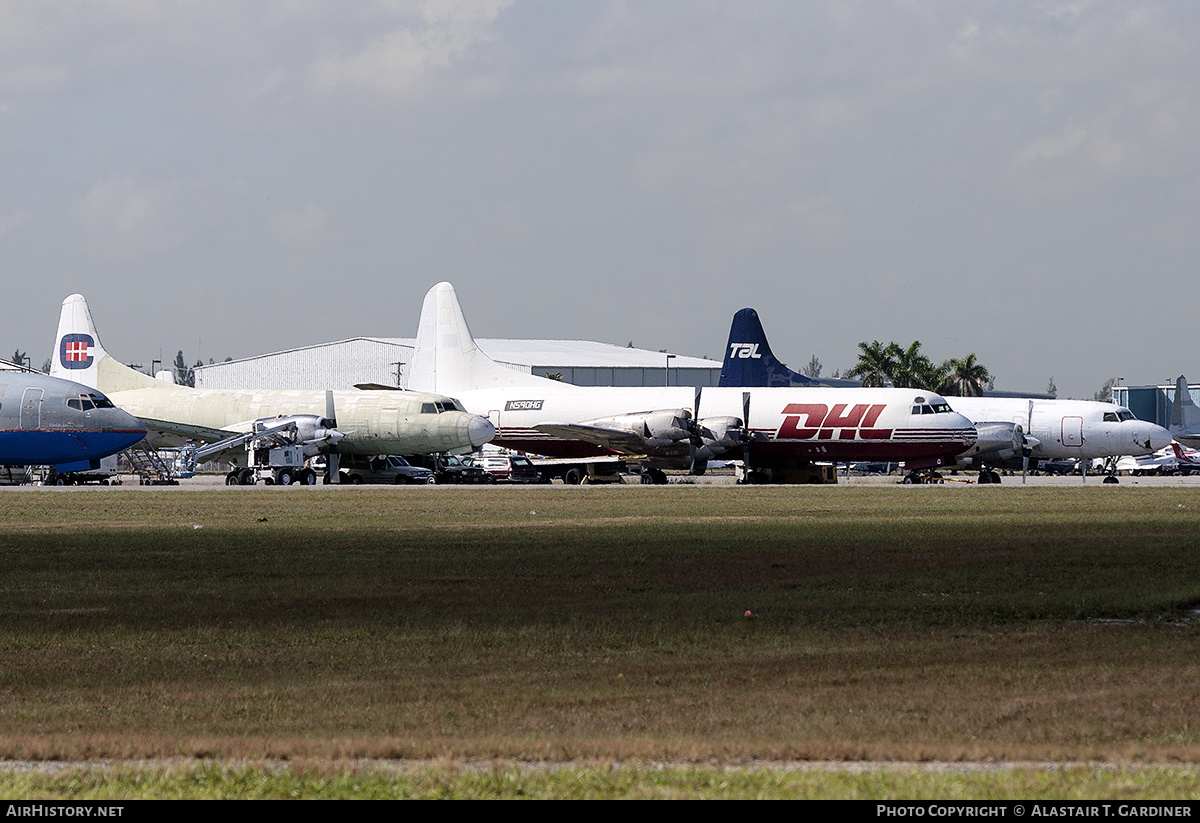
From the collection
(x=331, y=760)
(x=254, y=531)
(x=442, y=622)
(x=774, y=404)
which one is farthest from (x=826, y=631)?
(x=774, y=404)

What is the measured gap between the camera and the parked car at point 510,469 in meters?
75.1

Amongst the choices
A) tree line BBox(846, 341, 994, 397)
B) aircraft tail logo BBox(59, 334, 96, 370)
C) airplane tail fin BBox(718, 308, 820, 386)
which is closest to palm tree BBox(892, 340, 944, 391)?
tree line BBox(846, 341, 994, 397)

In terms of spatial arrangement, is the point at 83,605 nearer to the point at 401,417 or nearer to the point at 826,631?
the point at 826,631

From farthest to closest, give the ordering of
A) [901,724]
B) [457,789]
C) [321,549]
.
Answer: [321,549] < [901,724] < [457,789]

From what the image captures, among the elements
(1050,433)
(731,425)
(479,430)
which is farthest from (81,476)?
(1050,433)

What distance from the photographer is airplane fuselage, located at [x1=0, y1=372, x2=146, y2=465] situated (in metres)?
53.5

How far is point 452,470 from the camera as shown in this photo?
257ft

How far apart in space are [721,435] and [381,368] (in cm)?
8945

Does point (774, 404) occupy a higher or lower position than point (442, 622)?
higher

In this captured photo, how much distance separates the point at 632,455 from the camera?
208ft

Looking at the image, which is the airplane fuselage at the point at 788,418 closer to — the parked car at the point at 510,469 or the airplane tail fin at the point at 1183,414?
the parked car at the point at 510,469

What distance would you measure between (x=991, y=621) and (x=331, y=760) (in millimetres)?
10393

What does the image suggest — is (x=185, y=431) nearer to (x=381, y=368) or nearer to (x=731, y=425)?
(x=731, y=425)

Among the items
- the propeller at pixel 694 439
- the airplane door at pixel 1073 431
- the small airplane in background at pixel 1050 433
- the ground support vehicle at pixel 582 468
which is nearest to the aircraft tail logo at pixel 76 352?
the ground support vehicle at pixel 582 468
